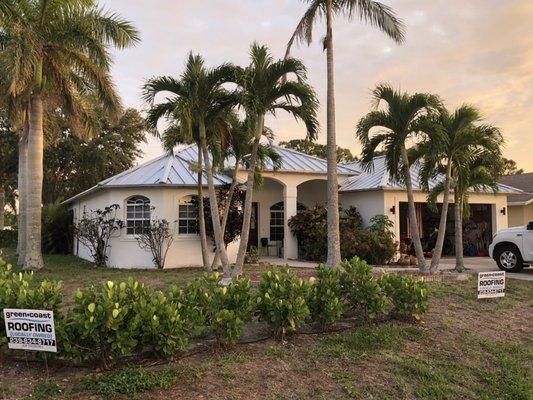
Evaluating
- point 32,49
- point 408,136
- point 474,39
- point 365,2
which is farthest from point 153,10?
point 474,39

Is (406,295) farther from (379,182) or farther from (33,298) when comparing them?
(379,182)

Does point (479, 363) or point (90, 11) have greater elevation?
point (90, 11)

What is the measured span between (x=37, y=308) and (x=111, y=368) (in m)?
1.01

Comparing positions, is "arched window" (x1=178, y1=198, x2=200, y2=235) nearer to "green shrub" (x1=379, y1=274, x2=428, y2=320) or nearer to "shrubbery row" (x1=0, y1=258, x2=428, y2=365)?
"shrubbery row" (x1=0, y1=258, x2=428, y2=365)

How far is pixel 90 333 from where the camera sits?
4676 mm

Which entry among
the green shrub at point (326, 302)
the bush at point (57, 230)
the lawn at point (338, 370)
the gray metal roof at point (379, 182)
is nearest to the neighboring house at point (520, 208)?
the gray metal roof at point (379, 182)

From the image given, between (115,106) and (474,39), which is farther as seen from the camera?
(115,106)

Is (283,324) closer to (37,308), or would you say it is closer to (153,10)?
(37,308)

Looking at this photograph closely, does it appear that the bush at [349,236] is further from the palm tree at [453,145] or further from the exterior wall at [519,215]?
the exterior wall at [519,215]

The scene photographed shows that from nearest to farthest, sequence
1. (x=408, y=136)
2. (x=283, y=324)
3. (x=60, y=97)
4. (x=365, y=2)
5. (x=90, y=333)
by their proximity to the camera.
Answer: (x=90, y=333) → (x=283, y=324) → (x=365, y=2) → (x=408, y=136) → (x=60, y=97)

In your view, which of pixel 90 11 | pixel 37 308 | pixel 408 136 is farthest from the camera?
pixel 90 11

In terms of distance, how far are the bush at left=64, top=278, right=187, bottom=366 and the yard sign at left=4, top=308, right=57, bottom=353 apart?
0.18 metres

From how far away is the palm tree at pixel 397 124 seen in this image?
36.9 ft

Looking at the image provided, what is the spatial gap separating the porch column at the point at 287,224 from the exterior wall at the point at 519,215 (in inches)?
482
